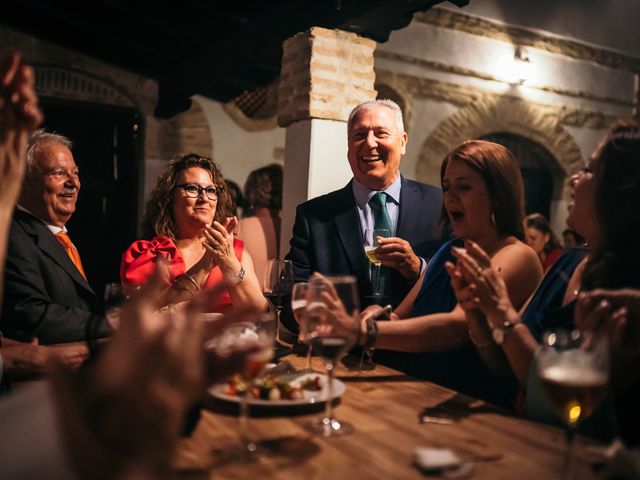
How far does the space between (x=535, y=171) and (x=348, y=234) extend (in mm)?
6407

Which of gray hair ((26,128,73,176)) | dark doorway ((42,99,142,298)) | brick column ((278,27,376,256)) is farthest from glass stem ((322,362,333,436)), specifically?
dark doorway ((42,99,142,298))

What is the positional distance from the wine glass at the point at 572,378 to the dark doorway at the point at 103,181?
573 centimetres

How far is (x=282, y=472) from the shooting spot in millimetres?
1067

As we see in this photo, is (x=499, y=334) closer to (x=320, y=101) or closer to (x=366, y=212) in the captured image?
(x=366, y=212)

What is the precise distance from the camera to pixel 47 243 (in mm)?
2303

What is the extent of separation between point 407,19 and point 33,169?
2676 mm

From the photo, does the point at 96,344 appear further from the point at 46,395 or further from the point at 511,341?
the point at 511,341

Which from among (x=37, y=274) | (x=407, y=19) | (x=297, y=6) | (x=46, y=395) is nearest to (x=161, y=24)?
(x=297, y=6)

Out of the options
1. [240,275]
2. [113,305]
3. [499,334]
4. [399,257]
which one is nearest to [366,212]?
[399,257]

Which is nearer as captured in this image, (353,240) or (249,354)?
(249,354)

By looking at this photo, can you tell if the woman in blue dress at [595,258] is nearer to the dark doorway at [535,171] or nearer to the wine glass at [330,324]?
the wine glass at [330,324]

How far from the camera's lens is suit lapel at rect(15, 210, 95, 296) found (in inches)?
89.9

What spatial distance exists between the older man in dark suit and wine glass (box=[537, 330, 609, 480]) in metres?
1.38

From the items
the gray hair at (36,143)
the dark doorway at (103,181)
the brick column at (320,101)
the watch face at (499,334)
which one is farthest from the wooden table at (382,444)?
the dark doorway at (103,181)
